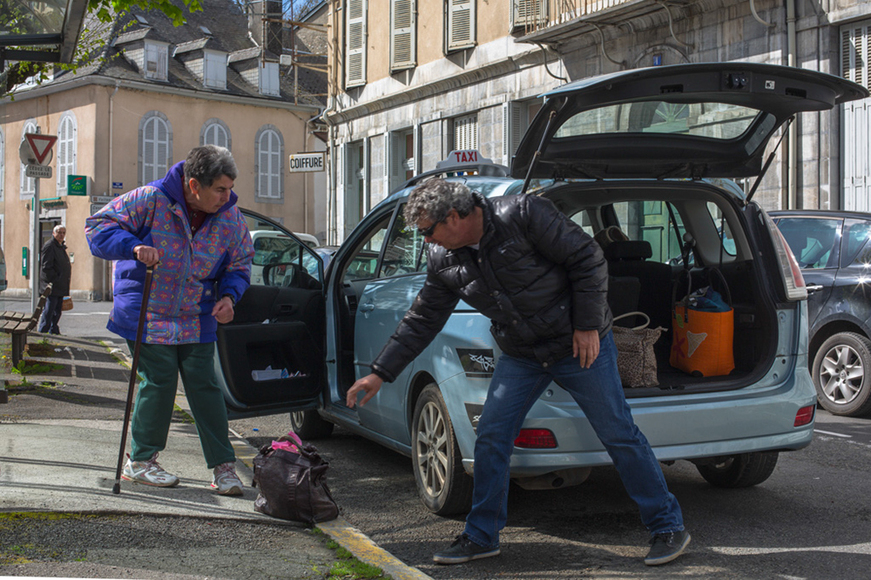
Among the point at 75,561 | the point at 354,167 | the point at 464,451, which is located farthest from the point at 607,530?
the point at 354,167

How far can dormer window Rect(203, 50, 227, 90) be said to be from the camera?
3794cm

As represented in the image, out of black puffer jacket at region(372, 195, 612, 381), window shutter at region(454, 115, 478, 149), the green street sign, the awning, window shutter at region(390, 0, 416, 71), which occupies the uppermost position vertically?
window shutter at region(390, 0, 416, 71)

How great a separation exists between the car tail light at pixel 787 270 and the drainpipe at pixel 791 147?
10318 mm

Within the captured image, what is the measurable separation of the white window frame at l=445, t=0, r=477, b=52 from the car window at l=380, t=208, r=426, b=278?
1632 centimetres

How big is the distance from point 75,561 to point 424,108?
797 inches

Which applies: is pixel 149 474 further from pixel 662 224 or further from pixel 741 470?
pixel 662 224

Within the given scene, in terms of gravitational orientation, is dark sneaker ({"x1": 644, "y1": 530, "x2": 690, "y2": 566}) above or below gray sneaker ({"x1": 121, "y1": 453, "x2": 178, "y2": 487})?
below

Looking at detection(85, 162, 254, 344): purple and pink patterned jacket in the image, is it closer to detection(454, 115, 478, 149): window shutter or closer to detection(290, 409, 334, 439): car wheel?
detection(290, 409, 334, 439): car wheel

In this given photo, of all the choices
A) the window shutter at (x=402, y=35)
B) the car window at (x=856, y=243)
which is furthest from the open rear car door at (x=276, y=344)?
the window shutter at (x=402, y=35)

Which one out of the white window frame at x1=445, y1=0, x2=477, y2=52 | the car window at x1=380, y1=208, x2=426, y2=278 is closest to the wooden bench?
the car window at x1=380, y1=208, x2=426, y2=278

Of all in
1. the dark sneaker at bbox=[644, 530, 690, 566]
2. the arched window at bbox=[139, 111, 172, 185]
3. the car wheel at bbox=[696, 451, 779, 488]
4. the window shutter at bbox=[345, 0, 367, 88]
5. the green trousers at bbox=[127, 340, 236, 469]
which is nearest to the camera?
the dark sneaker at bbox=[644, 530, 690, 566]

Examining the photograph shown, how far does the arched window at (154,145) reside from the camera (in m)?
35.8

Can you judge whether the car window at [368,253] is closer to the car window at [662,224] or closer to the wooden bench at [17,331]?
the car window at [662,224]

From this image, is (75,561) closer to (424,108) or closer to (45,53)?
(45,53)
